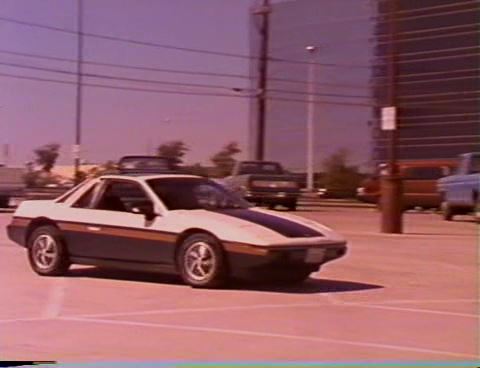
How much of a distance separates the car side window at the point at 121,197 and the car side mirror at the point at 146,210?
0.06 metres

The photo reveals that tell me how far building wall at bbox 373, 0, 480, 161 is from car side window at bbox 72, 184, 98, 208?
21.8 m

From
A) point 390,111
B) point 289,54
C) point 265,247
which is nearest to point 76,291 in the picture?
point 265,247

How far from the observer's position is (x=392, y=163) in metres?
20.2

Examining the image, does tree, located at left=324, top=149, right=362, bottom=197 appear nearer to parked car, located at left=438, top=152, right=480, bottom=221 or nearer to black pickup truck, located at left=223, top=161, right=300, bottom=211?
black pickup truck, located at left=223, top=161, right=300, bottom=211

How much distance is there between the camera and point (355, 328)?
329 inches

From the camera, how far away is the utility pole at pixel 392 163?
64.7 feet

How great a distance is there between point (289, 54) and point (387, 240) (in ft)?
114

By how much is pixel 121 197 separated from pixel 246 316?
3383 mm

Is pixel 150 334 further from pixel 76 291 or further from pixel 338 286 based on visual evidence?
pixel 338 286

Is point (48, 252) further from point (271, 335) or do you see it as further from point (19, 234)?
point (271, 335)

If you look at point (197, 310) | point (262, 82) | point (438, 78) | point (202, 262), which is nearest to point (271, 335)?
point (197, 310)

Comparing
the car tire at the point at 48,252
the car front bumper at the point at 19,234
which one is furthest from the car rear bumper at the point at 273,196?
the car tire at the point at 48,252

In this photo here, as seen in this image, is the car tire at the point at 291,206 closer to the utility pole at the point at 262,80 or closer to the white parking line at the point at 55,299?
the utility pole at the point at 262,80

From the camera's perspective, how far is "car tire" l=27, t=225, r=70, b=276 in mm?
11906
